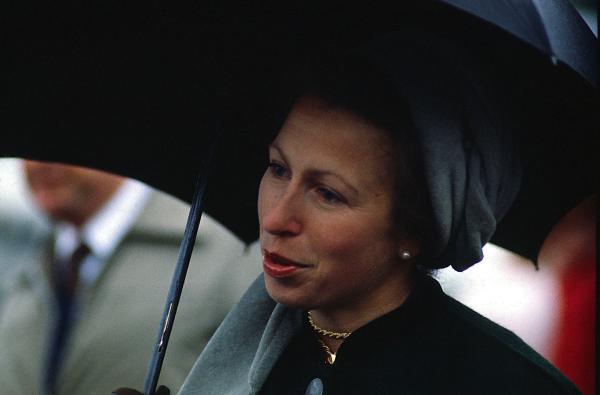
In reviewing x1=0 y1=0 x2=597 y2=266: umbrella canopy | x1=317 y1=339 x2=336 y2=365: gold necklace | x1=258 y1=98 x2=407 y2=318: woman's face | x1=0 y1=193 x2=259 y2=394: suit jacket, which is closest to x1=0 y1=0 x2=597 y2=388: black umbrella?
x1=0 y1=0 x2=597 y2=266: umbrella canopy

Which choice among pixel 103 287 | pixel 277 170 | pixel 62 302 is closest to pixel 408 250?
pixel 277 170

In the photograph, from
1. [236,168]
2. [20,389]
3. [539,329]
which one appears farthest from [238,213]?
[20,389]

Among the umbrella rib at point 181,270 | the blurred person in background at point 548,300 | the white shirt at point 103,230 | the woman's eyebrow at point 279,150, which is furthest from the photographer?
the white shirt at point 103,230

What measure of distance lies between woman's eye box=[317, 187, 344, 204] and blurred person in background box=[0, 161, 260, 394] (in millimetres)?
1711

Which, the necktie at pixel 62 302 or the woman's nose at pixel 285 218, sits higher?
the woman's nose at pixel 285 218

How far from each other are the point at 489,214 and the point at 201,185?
0.73m

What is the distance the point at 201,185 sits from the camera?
233 cm

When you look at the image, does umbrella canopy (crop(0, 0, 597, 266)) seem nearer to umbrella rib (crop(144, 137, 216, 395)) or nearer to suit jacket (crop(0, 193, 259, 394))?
umbrella rib (crop(144, 137, 216, 395))

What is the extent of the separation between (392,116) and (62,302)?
2.35 m

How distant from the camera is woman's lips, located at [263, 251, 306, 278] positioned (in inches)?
80.3

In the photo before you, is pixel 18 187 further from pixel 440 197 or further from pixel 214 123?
pixel 440 197

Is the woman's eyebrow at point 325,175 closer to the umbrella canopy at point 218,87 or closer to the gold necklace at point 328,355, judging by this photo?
the umbrella canopy at point 218,87

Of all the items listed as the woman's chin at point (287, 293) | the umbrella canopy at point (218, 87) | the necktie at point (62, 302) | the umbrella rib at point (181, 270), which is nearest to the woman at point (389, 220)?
the woman's chin at point (287, 293)

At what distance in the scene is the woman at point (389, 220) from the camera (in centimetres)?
203
